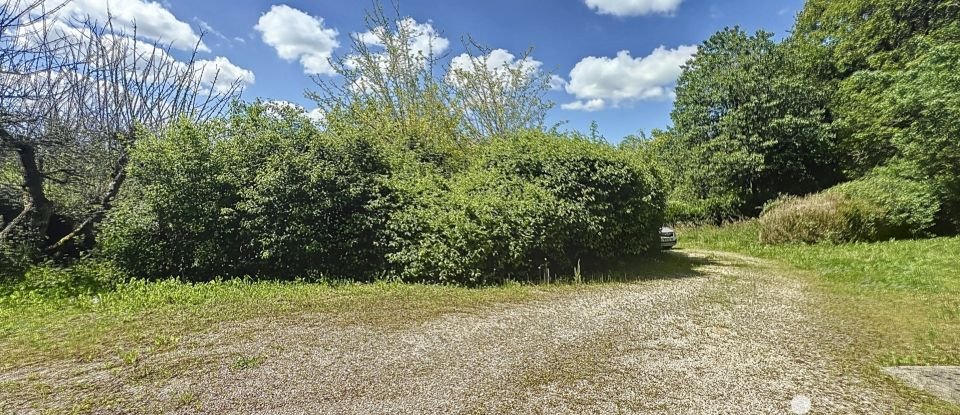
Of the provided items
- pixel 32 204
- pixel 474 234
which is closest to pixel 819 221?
pixel 474 234

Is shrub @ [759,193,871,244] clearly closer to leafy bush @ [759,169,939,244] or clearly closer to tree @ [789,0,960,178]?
leafy bush @ [759,169,939,244]

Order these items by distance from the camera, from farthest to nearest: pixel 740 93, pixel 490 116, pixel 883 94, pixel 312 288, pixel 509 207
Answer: pixel 740 93 < pixel 490 116 < pixel 883 94 < pixel 509 207 < pixel 312 288

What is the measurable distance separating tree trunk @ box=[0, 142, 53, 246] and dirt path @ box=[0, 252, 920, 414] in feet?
20.7

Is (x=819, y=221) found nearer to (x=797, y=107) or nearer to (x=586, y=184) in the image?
(x=797, y=107)

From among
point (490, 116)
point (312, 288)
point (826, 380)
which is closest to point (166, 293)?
point (312, 288)

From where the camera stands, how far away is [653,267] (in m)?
9.24

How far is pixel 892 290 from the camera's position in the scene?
22.0 feet

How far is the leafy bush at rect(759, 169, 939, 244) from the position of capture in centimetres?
1198

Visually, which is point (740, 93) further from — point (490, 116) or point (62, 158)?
point (62, 158)

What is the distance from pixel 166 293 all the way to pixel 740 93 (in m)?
18.3

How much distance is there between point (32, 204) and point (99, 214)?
0.99 m

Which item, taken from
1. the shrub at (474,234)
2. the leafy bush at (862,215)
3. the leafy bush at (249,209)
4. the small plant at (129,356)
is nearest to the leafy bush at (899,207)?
the leafy bush at (862,215)

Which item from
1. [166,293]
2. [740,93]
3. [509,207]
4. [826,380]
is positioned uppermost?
[740,93]

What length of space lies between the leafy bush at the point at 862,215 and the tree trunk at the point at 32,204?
52.7ft
